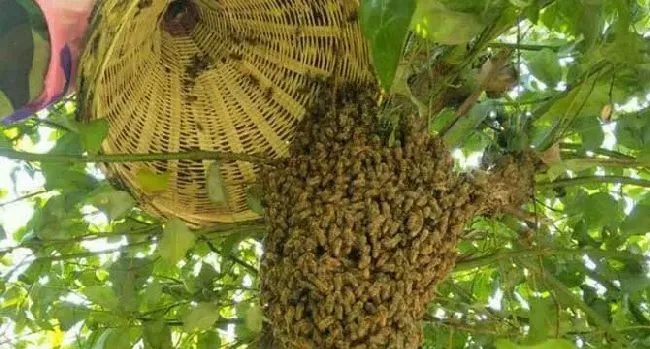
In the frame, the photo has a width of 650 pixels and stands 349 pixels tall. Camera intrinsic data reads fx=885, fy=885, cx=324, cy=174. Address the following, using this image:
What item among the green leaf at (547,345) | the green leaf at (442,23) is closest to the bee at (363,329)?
the green leaf at (547,345)

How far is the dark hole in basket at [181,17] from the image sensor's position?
90 cm

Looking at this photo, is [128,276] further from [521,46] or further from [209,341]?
[521,46]

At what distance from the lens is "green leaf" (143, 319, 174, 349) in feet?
2.80

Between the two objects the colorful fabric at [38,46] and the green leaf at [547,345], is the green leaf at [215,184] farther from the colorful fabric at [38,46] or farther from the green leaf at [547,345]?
the green leaf at [547,345]

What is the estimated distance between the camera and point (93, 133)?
63 cm

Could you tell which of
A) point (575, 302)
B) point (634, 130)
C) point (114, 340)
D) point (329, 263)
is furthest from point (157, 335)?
point (634, 130)

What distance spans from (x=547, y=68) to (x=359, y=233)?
→ 25 centimetres

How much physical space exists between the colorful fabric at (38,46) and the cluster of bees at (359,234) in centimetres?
19

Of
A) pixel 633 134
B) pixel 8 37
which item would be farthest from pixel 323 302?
pixel 633 134

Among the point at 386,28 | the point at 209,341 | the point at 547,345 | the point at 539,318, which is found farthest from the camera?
the point at 209,341

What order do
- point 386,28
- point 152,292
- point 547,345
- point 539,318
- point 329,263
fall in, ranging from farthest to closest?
point 152,292
point 539,318
point 329,263
point 547,345
point 386,28

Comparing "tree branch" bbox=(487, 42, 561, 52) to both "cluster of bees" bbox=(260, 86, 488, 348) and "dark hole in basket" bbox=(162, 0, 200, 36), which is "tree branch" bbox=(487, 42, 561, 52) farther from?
"dark hole in basket" bbox=(162, 0, 200, 36)

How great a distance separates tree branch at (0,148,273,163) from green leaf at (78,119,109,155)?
0.02 m

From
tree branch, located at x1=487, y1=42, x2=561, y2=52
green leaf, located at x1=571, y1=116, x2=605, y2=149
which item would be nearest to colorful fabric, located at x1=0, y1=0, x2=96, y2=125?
tree branch, located at x1=487, y1=42, x2=561, y2=52
